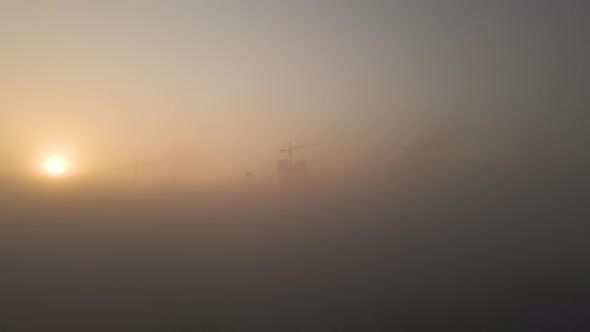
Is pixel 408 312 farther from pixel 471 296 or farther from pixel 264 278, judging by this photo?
pixel 264 278

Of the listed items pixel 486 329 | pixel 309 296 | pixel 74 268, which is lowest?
pixel 486 329

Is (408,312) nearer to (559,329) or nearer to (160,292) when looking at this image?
(559,329)

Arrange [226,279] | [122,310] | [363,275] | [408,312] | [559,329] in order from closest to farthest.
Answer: [122,310]
[559,329]
[408,312]
[226,279]
[363,275]

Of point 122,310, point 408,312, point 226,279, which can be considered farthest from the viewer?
point 226,279

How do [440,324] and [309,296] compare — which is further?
[309,296]


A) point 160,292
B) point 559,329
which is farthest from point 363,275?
point 160,292

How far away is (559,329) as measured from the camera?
68.7 ft

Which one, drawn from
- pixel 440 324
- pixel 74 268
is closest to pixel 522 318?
pixel 440 324

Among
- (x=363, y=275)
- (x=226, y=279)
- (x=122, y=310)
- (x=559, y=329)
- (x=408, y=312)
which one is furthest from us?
(x=363, y=275)

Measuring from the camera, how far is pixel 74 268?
73.0 ft

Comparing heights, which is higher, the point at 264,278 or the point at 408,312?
the point at 264,278

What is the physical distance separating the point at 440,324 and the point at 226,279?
1307cm

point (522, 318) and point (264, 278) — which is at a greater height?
point (264, 278)

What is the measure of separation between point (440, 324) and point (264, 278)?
437 inches
